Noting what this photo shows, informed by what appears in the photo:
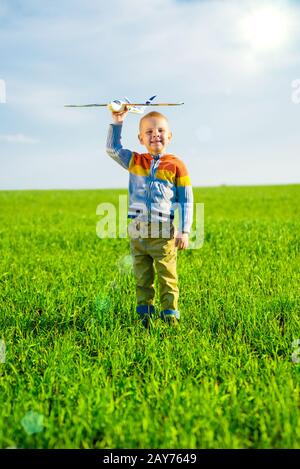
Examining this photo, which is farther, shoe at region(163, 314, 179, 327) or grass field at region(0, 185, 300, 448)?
shoe at region(163, 314, 179, 327)

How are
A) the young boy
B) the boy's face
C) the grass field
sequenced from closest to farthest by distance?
the grass field, the boy's face, the young boy

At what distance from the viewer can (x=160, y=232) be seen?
14.0ft

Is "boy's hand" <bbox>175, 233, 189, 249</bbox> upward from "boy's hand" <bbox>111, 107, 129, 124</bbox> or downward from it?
downward

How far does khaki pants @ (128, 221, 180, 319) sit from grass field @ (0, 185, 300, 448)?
218 millimetres

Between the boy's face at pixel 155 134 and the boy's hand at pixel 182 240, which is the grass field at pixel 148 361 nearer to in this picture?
the boy's hand at pixel 182 240

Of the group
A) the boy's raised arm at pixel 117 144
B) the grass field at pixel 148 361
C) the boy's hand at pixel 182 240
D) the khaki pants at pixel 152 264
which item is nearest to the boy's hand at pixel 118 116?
the boy's raised arm at pixel 117 144

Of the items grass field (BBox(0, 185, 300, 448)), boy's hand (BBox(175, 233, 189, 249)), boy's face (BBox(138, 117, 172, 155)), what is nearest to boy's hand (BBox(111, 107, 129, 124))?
boy's face (BBox(138, 117, 172, 155))

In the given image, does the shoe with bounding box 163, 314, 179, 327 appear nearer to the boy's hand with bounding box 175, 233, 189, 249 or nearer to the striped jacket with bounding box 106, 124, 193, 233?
the boy's hand with bounding box 175, 233, 189, 249

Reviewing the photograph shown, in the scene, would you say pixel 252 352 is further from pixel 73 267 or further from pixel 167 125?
pixel 73 267

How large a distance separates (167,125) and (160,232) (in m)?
0.92

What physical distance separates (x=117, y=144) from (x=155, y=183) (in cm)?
48

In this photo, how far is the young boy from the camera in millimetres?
4219

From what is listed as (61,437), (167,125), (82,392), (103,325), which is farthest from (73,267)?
(61,437)
